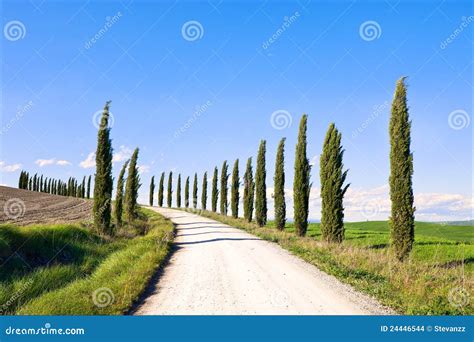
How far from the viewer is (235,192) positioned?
4716 cm

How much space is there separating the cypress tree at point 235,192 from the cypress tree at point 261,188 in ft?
25.8

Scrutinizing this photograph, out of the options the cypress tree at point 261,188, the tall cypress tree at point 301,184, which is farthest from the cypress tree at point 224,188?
the tall cypress tree at point 301,184

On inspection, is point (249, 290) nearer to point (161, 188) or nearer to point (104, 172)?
point (104, 172)

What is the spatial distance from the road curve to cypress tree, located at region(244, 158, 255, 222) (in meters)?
27.7

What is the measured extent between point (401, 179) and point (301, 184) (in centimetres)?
1102

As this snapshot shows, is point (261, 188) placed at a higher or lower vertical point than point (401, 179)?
higher

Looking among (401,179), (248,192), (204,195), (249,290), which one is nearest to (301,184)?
(401,179)

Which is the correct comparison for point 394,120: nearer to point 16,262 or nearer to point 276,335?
point 276,335

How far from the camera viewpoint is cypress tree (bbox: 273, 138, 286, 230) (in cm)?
3247

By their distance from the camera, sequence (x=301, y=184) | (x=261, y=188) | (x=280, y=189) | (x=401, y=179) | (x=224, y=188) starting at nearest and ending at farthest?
(x=401, y=179), (x=301, y=184), (x=280, y=189), (x=261, y=188), (x=224, y=188)

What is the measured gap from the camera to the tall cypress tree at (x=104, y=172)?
74.7ft

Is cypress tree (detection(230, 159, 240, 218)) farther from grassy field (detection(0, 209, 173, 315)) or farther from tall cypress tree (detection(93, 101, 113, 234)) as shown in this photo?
grassy field (detection(0, 209, 173, 315))

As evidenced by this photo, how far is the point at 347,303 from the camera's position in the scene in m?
7.82

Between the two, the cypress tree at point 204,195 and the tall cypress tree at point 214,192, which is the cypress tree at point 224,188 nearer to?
the tall cypress tree at point 214,192
